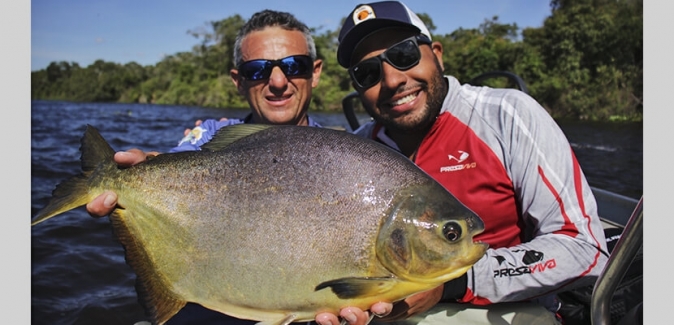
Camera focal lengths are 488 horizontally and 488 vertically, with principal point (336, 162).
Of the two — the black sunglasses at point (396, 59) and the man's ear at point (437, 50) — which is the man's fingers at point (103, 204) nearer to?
the black sunglasses at point (396, 59)

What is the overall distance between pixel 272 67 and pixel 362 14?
28.3 inches

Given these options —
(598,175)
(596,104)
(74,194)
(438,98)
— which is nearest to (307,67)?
(438,98)

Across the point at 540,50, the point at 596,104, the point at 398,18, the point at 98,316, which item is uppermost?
the point at 540,50

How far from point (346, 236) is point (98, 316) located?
5.00 metres

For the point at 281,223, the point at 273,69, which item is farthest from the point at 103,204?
the point at 273,69

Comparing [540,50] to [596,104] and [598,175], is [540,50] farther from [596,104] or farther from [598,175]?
[598,175]

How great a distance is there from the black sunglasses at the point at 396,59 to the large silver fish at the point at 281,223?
3.28ft

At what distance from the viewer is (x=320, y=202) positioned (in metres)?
2.10

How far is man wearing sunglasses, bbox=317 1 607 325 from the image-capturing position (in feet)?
→ 8.11

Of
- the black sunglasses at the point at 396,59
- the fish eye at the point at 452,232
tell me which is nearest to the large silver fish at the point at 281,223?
the fish eye at the point at 452,232

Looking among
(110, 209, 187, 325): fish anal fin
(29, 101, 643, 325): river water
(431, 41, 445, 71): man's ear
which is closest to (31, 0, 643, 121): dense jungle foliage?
(29, 101, 643, 325): river water

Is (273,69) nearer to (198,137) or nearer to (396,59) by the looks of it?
(198,137)

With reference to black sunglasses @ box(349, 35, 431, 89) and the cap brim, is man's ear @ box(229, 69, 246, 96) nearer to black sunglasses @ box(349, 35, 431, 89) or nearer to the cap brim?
the cap brim

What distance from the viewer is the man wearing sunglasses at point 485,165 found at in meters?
2.47
